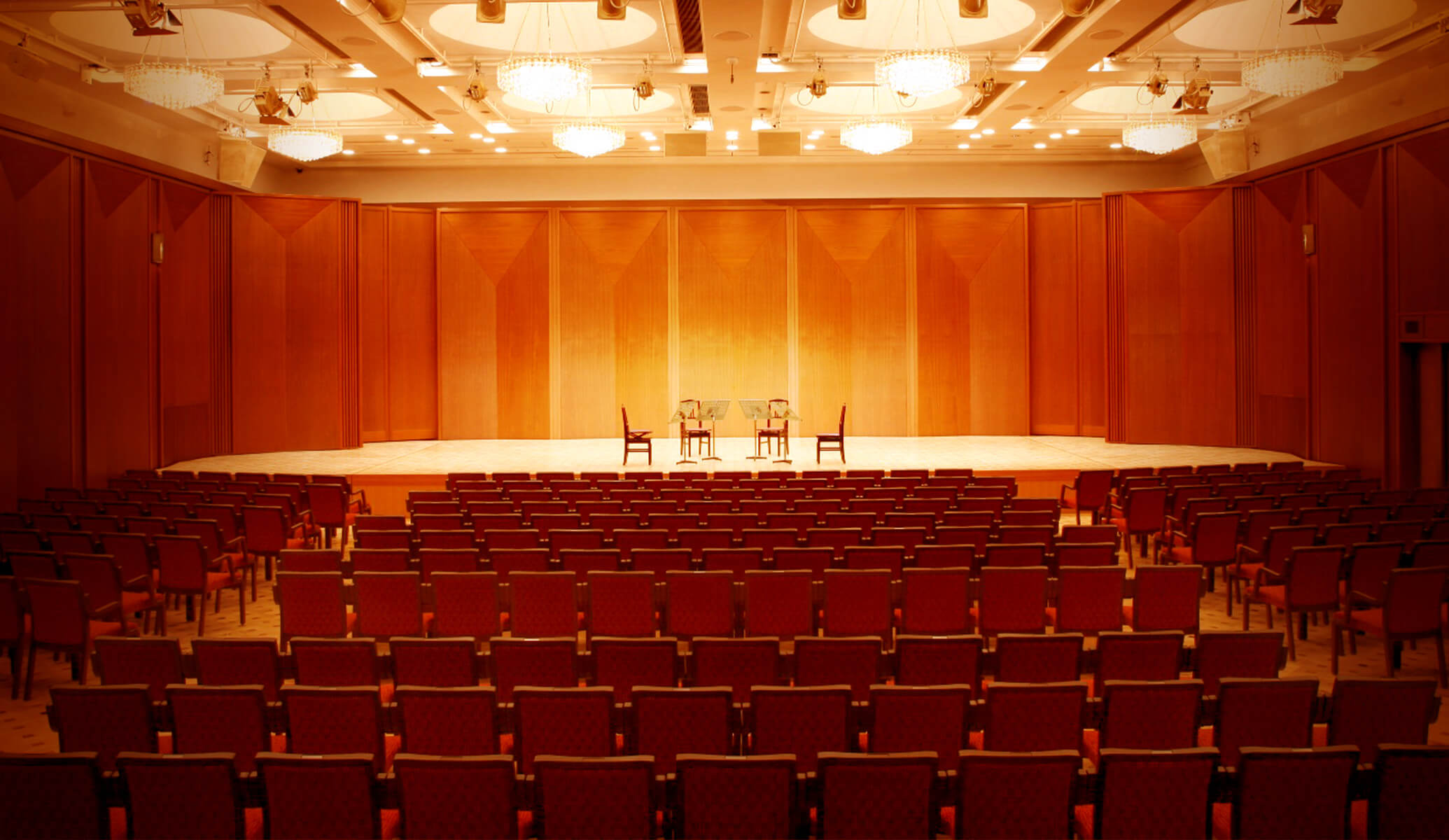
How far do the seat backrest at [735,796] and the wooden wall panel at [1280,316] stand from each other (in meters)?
13.7

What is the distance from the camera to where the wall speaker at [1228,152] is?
50.2 feet

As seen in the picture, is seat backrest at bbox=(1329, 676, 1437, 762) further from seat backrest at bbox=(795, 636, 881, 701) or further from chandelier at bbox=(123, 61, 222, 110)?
chandelier at bbox=(123, 61, 222, 110)

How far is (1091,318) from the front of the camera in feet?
56.7

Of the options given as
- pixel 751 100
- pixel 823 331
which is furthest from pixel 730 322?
pixel 751 100

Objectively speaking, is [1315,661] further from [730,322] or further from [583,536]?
[730,322]

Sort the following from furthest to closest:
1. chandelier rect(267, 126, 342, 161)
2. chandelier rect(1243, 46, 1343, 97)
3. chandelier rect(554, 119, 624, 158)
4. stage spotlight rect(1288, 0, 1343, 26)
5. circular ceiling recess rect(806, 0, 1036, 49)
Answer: chandelier rect(267, 126, 342, 161) < chandelier rect(554, 119, 624, 158) < circular ceiling recess rect(806, 0, 1036, 49) < chandelier rect(1243, 46, 1343, 97) < stage spotlight rect(1288, 0, 1343, 26)

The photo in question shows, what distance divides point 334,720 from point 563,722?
0.85 m

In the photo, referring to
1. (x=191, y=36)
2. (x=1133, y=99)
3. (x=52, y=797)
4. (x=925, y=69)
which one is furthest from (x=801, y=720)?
(x=1133, y=99)

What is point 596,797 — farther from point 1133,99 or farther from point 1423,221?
point 1133,99

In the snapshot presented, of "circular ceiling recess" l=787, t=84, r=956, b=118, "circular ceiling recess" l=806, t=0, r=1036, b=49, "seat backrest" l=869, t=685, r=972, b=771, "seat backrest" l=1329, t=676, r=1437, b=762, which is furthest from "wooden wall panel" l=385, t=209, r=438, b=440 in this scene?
"seat backrest" l=1329, t=676, r=1437, b=762

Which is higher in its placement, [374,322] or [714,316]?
[714,316]

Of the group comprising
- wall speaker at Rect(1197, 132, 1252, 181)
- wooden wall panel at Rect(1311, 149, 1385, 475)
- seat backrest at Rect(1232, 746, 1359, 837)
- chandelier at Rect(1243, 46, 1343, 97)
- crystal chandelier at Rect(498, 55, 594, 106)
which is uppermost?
wall speaker at Rect(1197, 132, 1252, 181)

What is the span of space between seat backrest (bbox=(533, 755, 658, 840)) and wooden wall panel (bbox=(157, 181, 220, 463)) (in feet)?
43.4

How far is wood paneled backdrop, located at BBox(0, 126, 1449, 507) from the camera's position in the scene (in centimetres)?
1205
